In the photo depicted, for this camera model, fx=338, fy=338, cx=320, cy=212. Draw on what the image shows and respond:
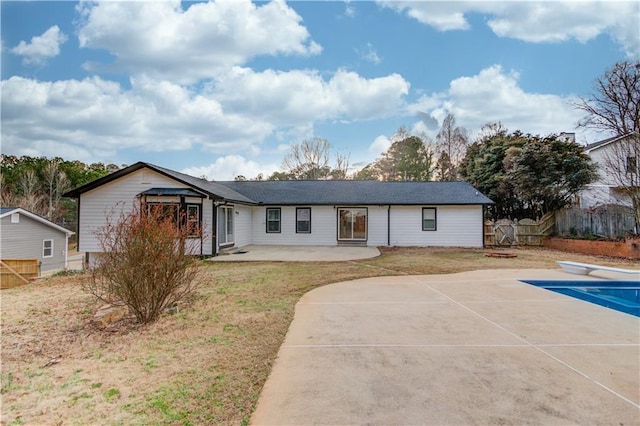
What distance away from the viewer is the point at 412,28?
14.5 m

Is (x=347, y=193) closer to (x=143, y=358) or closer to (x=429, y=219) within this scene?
(x=429, y=219)

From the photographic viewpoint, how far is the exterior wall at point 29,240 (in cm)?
2069

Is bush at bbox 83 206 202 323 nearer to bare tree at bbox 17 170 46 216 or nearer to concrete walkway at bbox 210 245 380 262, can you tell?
concrete walkway at bbox 210 245 380 262

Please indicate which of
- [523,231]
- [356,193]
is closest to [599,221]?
[523,231]

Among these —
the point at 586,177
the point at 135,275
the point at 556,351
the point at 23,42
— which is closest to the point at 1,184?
the point at 23,42

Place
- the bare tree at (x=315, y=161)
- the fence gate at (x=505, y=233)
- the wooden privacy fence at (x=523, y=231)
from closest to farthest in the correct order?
the wooden privacy fence at (x=523, y=231) → the fence gate at (x=505, y=233) → the bare tree at (x=315, y=161)

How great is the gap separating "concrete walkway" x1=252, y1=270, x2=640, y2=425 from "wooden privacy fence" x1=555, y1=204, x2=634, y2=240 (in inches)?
479

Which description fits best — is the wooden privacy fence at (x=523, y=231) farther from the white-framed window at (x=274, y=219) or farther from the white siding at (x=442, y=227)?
the white-framed window at (x=274, y=219)

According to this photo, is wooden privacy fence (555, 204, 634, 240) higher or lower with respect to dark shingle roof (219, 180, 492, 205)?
lower

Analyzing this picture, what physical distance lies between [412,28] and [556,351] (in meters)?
14.2

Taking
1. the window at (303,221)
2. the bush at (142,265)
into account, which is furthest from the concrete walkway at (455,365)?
the window at (303,221)

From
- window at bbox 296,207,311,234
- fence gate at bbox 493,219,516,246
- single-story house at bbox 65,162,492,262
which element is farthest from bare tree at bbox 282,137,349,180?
fence gate at bbox 493,219,516,246

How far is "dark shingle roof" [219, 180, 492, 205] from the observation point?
722 inches

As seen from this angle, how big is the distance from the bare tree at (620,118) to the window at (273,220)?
16847mm
